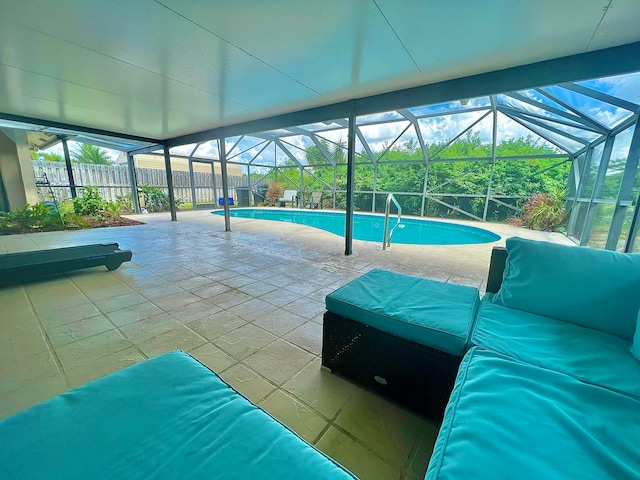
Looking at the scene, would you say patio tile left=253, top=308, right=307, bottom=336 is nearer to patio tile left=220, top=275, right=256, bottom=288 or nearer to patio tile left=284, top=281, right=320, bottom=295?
patio tile left=284, top=281, right=320, bottom=295

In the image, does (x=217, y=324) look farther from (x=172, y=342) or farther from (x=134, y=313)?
(x=134, y=313)

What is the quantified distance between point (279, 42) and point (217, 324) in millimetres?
2436

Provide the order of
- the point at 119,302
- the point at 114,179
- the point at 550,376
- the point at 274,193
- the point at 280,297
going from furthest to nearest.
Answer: the point at 274,193, the point at 114,179, the point at 280,297, the point at 119,302, the point at 550,376

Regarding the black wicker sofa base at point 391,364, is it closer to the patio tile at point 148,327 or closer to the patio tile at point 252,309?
the patio tile at point 252,309

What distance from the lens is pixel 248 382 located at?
1.53 m

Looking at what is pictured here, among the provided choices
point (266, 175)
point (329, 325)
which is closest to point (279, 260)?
point (329, 325)

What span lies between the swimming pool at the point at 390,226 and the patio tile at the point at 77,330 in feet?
18.0

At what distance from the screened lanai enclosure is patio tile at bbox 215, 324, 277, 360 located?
3.25 m

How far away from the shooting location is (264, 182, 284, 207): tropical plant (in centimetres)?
1309

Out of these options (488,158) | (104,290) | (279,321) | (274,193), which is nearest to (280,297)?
(279,321)

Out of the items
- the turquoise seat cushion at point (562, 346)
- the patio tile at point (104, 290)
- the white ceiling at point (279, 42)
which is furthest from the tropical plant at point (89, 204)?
the turquoise seat cushion at point (562, 346)

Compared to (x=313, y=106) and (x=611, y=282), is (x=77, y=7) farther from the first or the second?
(x=611, y=282)

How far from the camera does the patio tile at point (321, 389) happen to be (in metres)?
1.38

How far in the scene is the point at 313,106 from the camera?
4039 millimetres
